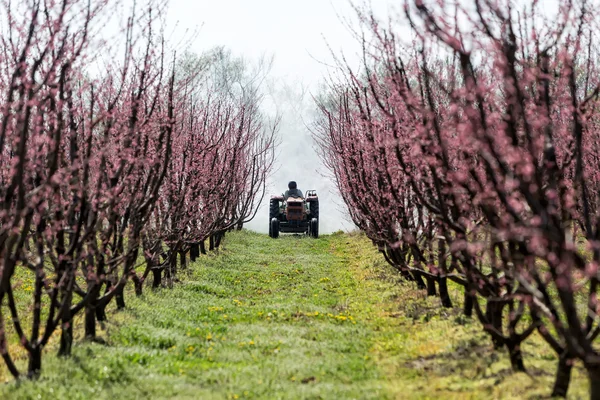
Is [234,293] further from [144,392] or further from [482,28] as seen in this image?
[482,28]

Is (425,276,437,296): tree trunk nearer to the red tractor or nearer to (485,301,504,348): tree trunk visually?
(485,301,504,348): tree trunk

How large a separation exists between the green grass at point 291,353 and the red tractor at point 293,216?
593 inches

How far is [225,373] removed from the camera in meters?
6.29

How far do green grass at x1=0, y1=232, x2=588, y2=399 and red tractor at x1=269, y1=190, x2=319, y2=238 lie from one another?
15.1m

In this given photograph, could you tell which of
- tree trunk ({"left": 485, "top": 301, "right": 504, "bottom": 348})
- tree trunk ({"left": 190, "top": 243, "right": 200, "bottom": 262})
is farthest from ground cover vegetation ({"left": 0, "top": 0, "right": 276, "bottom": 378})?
tree trunk ({"left": 190, "top": 243, "right": 200, "bottom": 262})

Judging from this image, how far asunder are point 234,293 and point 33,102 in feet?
26.3

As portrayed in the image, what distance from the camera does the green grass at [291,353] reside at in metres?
5.52

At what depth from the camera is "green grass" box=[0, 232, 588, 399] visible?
217 inches

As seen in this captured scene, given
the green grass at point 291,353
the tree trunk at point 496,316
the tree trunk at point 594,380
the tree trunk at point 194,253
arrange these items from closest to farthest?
the tree trunk at point 594,380 < the green grass at point 291,353 < the tree trunk at point 496,316 < the tree trunk at point 194,253

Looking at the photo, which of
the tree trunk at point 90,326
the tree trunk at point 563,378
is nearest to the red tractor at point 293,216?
the tree trunk at point 90,326

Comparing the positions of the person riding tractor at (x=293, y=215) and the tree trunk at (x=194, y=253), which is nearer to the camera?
the tree trunk at (x=194, y=253)

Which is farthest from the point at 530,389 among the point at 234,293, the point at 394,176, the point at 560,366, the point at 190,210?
the point at 190,210

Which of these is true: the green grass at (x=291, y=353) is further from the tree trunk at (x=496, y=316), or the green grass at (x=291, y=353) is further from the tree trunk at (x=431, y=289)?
the tree trunk at (x=431, y=289)

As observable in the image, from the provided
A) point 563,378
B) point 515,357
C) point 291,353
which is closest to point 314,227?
point 291,353
